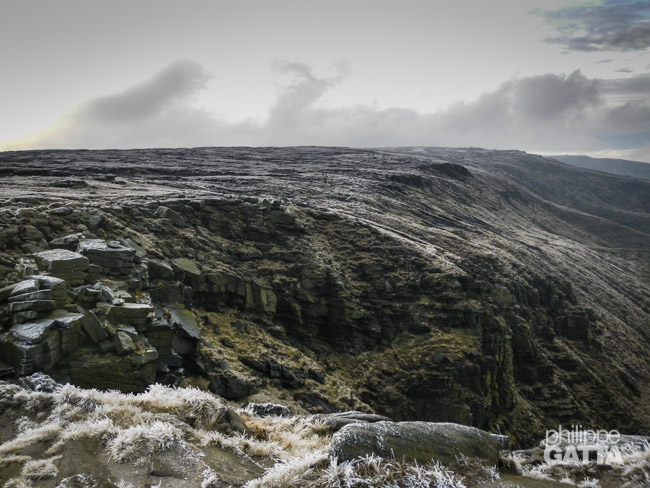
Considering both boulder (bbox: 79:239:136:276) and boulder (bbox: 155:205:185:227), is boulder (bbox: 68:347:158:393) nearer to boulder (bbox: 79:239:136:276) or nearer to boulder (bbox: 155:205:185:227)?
boulder (bbox: 79:239:136:276)

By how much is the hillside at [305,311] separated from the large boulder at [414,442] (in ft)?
34.6

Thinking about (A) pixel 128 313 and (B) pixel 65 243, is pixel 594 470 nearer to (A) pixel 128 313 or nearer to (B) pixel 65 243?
(A) pixel 128 313

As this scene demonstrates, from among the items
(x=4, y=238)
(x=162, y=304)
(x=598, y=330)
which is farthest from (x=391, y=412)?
(x=598, y=330)

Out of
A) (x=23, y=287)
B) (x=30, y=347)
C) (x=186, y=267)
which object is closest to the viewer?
(x=30, y=347)

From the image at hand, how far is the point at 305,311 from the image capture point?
93.5 ft

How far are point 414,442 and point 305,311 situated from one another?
903 inches

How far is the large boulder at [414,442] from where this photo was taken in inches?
212

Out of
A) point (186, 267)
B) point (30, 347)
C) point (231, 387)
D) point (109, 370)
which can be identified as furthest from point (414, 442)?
point (186, 267)

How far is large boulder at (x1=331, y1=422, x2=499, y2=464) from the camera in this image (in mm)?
5391

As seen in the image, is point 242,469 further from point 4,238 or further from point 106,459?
point 4,238

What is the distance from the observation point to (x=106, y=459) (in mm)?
5660

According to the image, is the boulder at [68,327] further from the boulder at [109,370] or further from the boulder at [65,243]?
the boulder at [65,243]

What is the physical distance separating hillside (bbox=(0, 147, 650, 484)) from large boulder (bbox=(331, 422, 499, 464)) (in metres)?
10.5

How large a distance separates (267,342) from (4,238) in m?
14.2
